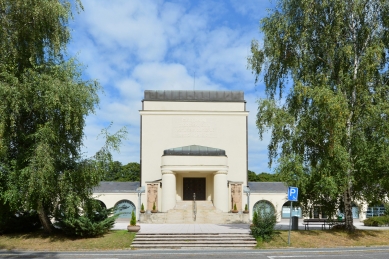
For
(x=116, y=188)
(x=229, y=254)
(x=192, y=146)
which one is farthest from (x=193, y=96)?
(x=229, y=254)

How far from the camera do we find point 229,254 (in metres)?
15.5

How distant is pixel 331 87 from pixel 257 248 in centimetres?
866

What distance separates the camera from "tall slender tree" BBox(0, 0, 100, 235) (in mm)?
16922

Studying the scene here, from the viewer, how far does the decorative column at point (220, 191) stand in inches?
1304

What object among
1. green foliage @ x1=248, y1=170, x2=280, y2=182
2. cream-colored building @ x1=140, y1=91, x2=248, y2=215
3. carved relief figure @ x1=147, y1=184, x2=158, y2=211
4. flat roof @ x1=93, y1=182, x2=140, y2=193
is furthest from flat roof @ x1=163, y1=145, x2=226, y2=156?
green foliage @ x1=248, y1=170, x2=280, y2=182

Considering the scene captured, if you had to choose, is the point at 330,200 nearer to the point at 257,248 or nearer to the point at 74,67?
the point at 257,248

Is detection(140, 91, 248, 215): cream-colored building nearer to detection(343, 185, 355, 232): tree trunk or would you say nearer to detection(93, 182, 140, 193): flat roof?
detection(93, 182, 140, 193): flat roof

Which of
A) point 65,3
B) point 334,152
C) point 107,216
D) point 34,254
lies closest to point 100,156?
point 107,216

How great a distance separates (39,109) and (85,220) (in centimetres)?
530

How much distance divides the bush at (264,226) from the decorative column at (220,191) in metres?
14.7

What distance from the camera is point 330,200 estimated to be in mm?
21234

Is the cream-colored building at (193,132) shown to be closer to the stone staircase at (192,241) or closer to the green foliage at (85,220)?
the green foliage at (85,220)

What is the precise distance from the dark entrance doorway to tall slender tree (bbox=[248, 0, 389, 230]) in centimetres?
1642

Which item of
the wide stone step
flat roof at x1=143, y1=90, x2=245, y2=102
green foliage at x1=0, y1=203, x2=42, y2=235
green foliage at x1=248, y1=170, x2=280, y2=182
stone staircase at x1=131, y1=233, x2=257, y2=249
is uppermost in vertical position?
flat roof at x1=143, y1=90, x2=245, y2=102
